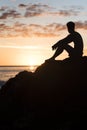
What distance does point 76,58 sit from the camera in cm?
2303

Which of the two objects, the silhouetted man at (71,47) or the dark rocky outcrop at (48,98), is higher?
the silhouetted man at (71,47)

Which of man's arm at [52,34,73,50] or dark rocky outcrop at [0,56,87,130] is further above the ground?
man's arm at [52,34,73,50]

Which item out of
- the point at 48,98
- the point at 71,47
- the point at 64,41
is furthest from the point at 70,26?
the point at 48,98

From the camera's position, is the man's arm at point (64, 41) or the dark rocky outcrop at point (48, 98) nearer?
the dark rocky outcrop at point (48, 98)

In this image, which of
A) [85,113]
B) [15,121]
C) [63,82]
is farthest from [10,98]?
[85,113]

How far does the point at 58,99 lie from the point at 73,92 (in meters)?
0.91

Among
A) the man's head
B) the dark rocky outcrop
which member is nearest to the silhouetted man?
the man's head

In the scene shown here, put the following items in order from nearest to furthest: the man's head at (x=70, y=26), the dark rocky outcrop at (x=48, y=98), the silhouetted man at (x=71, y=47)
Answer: the dark rocky outcrop at (x=48, y=98) < the man's head at (x=70, y=26) < the silhouetted man at (x=71, y=47)

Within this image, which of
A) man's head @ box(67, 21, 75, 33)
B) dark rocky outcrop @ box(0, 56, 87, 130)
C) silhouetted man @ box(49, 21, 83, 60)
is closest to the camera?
dark rocky outcrop @ box(0, 56, 87, 130)

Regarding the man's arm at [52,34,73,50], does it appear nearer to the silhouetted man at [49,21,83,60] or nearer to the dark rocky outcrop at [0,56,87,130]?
the silhouetted man at [49,21,83,60]

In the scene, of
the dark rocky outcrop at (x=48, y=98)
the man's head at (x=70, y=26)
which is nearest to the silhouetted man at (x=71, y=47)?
the man's head at (x=70, y=26)

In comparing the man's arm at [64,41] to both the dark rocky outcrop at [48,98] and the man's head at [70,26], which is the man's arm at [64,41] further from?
the dark rocky outcrop at [48,98]

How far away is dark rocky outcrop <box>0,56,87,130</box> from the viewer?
21.1 m

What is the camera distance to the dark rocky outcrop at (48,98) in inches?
832
